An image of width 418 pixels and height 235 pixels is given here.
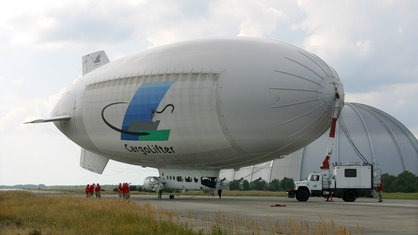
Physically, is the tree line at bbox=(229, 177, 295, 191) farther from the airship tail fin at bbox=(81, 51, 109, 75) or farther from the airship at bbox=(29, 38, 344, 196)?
the airship at bbox=(29, 38, 344, 196)

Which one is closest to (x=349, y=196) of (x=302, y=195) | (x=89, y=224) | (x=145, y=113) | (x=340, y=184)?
(x=340, y=184)

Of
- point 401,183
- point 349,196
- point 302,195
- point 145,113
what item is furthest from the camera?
point 401,183

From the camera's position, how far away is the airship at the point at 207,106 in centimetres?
4284

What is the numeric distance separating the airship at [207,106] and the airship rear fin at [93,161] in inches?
179

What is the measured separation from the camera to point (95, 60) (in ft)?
206

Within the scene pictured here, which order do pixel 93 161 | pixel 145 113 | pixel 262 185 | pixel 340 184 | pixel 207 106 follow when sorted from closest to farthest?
pixel 207 106
pixel 145 113
pixel 340 184
pixel 93 161
pixel 262 185

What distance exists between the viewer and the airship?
141ft

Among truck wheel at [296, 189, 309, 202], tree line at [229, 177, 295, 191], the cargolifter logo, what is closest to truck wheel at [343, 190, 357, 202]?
truck wheel at [296, 189, 309, 202]

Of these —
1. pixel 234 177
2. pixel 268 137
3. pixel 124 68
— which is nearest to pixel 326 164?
pixel 268 137

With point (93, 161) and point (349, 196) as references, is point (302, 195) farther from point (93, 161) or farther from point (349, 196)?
point (93, 161)

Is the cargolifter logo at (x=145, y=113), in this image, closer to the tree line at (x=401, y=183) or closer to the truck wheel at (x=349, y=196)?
the truck wheel at (x=349, y=196)

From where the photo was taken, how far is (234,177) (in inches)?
4473

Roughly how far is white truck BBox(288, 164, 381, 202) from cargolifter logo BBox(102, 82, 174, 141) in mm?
14317

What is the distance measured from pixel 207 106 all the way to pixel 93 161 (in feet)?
63.9
